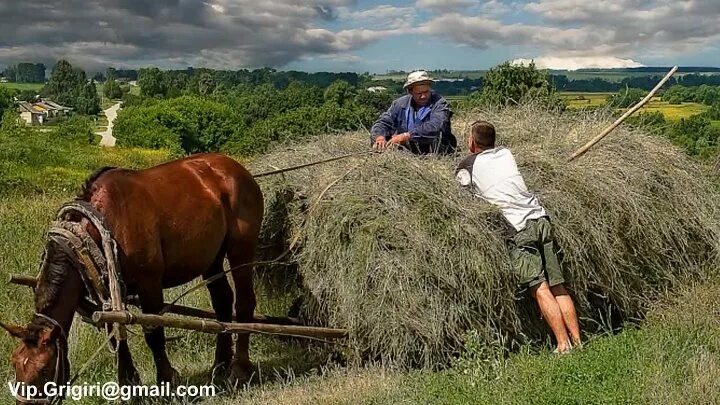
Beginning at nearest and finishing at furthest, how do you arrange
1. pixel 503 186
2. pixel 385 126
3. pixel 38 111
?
pixel 503 186 → pixel 385 126 → pixel 38 111

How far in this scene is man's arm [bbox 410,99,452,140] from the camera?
6.24 metres

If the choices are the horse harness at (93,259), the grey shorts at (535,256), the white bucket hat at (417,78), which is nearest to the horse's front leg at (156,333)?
the horse harness at (93,259)

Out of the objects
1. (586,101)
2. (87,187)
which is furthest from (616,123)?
(87,187)

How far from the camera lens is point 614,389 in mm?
4047

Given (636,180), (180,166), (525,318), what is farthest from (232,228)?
(636,180)

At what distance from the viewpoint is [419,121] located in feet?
21.2

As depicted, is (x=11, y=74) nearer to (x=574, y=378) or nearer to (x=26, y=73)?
(x=26, y=73)

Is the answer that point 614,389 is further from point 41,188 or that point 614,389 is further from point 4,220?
point 41,188

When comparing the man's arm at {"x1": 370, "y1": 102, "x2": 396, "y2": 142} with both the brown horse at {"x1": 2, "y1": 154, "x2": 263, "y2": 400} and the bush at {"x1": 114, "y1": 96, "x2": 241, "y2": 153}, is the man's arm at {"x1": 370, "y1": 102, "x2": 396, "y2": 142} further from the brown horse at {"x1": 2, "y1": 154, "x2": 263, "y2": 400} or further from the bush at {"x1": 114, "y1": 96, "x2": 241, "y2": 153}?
the bush at {"x1": 114, "y1": 96, "x2": 241, "y2": 153}

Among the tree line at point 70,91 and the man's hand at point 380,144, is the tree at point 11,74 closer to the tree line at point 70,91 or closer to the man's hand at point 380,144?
the tree line at point 70,91

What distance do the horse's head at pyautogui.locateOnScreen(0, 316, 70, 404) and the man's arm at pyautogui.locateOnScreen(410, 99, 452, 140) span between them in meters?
3.47

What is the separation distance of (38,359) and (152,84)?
310 feet

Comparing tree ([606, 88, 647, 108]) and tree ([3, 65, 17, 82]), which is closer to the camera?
tree ([606, 88, 647, 108])


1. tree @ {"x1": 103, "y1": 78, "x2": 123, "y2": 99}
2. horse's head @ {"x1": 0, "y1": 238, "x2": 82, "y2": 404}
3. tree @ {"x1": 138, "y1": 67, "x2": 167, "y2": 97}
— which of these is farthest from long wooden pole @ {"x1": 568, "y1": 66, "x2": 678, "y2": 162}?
tree @ {"x1": 103, "y1": 78, "x2": 123, "y2": 99}
